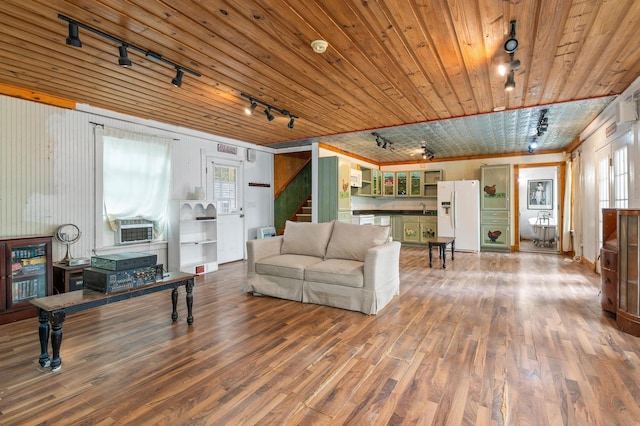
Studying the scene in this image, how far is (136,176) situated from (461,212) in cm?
716

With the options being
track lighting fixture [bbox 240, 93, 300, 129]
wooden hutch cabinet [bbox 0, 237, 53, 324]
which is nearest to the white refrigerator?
track lighting fixture [bbox 240, 93, 300, 129]

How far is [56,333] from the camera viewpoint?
2221 millimetres

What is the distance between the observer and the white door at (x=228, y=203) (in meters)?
6.22

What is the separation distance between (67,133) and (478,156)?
8.88 metres

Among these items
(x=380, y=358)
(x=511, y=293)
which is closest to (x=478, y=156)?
(x=511, y=293)

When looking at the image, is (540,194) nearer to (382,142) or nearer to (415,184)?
(415,184)

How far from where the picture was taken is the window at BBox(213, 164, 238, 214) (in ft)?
20.5

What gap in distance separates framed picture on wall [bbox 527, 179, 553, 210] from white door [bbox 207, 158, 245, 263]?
9.45 metres

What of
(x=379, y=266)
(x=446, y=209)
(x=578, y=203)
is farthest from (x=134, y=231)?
(x=578, y=203)

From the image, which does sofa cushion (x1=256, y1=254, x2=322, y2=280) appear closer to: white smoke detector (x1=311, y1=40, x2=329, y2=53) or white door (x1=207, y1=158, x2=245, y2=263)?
white smoke detector (x1=311, y1=40, x2=329, y2=53)

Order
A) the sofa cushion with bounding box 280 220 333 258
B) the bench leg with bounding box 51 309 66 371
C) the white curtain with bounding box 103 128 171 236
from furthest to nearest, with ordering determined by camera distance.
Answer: the white curtain with bounding box 103 128 171 236 < the sofa cushion with bounding box 280 220 333 258 < the bench leg with bounding box 51 309 66 371

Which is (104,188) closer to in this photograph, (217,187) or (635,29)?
(217,187)

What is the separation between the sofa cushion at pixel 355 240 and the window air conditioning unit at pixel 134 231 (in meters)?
2.91

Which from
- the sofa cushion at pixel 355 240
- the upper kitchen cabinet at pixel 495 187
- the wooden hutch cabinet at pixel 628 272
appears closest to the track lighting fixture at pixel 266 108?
the sofa cushion at pixel 355 240
